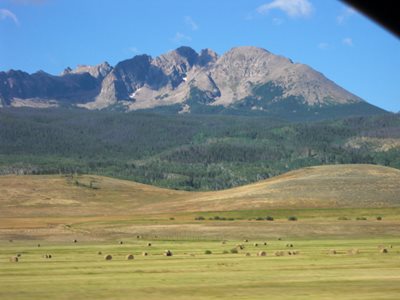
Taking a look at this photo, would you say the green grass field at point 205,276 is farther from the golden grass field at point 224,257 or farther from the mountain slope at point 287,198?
the mountain slope at point 287,198

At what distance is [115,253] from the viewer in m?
68.5

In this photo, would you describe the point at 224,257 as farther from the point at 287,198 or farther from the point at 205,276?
the point at 287,198

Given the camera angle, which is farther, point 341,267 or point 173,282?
point 341,267

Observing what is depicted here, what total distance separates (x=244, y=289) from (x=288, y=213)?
359 feet

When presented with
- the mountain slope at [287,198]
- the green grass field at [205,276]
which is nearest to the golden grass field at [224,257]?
the green grass field at [205,276]

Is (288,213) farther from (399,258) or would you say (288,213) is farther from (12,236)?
(399,258)

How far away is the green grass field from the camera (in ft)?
118

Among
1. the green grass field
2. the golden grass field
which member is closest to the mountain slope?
the golden grass field

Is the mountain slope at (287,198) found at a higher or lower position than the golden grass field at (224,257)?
higher

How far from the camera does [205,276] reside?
1785 inches

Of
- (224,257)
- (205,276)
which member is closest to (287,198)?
(224,257)

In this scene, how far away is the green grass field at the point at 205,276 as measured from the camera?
36.0 m

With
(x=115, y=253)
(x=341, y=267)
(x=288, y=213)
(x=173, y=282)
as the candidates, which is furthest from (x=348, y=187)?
(x=173, y=282)

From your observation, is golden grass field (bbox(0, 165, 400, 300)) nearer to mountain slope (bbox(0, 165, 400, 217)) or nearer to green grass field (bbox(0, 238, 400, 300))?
green grass field (bbox(0, 238, 400, 300))
